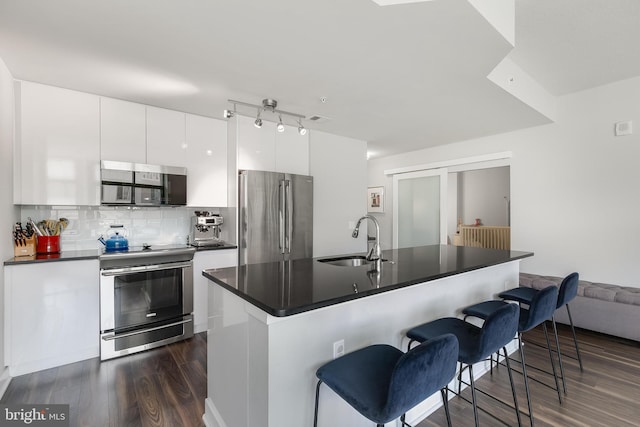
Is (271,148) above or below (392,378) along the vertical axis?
above

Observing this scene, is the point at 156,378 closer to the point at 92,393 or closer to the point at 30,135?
the point at 92,393

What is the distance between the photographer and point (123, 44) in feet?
6.45

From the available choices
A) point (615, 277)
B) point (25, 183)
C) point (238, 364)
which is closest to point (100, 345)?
point (25, 183)

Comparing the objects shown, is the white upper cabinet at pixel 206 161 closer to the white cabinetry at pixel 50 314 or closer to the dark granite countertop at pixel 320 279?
the white cabinetry at pixel 50 314

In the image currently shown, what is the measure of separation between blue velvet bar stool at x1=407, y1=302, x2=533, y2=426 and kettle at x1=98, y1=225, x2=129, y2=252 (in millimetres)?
2964

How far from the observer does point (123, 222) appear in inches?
127

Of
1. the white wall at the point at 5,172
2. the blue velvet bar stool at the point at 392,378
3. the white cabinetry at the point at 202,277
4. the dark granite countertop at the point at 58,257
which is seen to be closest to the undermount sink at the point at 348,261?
the blue velvet bar stool at the point at 392,378

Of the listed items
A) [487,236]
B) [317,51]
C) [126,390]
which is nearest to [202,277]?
[126,390]

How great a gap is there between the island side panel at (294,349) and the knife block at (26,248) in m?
2.02

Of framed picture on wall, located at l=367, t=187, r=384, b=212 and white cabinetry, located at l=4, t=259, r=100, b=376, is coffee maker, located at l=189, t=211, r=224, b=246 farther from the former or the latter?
framed picture on wall, located at l=367, t=187, r=384, b=212

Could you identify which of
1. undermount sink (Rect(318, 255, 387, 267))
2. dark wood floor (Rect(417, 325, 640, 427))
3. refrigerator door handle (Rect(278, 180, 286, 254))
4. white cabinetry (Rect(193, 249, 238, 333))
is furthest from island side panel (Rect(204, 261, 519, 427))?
refrigerator door handle (Rect(278, 180, 286, 254))

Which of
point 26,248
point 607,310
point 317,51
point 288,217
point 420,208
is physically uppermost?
point 317,51

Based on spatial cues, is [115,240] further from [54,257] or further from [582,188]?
[582,188]

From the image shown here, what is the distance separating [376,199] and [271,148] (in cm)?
315
